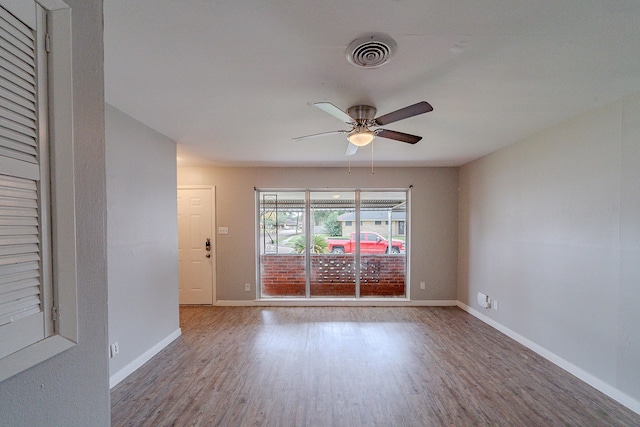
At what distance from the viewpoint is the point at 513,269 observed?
3.26m

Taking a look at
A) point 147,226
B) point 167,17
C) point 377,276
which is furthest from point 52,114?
point 377,276

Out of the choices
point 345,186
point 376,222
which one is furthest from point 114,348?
point 376,222

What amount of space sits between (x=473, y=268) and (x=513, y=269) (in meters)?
0.86

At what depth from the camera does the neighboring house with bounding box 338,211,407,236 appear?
471 cm

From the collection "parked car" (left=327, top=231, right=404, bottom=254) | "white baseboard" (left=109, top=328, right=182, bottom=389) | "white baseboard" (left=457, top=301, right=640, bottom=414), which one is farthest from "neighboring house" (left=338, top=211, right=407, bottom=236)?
"white baseboard" (left=109, top=328, right=182, bottom=389)

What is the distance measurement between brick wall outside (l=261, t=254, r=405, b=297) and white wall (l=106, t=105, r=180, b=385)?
173 cm

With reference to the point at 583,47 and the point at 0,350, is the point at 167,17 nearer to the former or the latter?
the point at 0,350

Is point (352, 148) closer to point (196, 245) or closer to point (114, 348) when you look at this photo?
point (114, 348)

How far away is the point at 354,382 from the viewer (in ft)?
7.83

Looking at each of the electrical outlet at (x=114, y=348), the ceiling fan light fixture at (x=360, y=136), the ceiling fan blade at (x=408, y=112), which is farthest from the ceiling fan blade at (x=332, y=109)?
the electrical outlet at (x=114, y=348)

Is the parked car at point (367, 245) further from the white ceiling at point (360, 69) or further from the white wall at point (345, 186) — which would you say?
the white ceiling at point (360, 69)

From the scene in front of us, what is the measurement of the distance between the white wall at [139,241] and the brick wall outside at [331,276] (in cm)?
173

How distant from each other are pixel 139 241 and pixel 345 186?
305 cm

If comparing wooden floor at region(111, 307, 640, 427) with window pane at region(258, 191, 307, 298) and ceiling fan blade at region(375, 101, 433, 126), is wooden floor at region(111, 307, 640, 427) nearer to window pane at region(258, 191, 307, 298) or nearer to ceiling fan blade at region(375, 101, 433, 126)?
window pane at region(258, 191, 307, 298)
